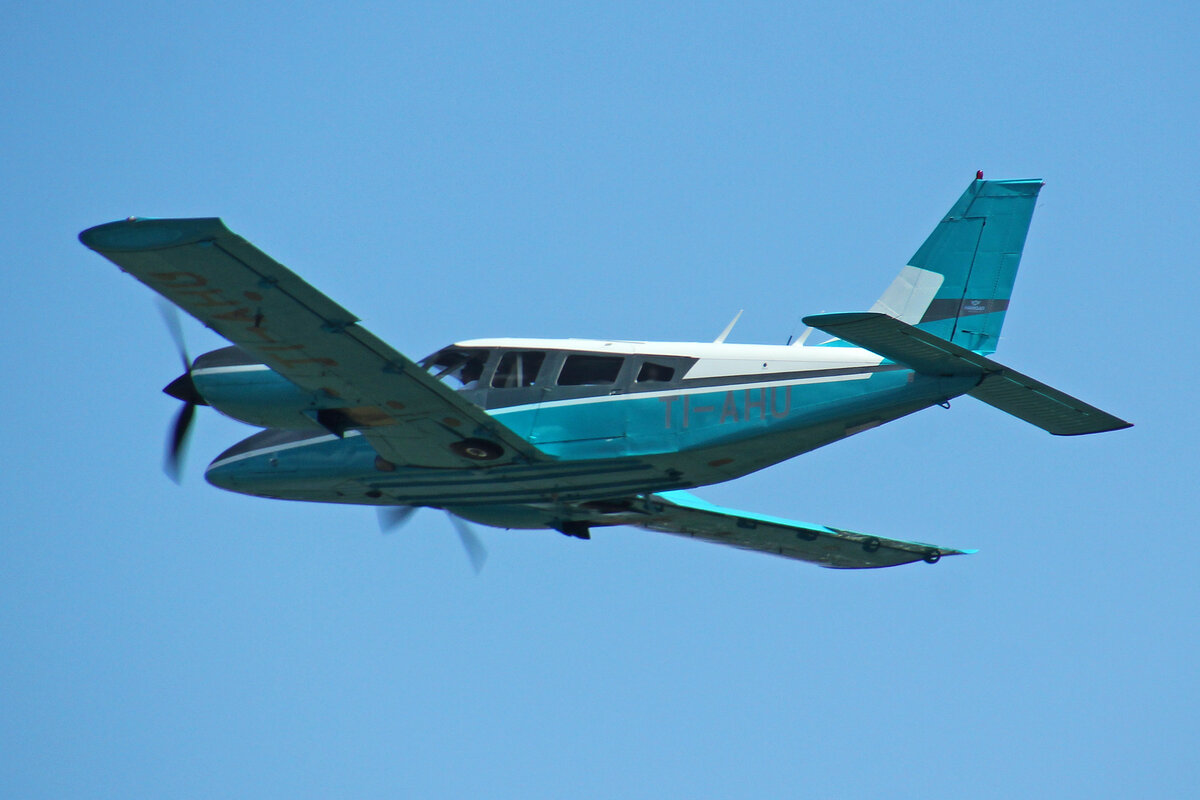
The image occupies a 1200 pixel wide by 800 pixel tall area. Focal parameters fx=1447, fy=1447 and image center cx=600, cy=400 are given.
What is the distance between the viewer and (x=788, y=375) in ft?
65.3

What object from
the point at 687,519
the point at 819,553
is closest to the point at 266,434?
the point at 687,519

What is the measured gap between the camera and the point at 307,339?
62.1 feet

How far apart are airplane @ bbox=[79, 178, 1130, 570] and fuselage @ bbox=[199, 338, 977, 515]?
0.09ft

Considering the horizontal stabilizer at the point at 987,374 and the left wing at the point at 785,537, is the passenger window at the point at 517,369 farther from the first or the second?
the horizontal stabilizer at the point at 987,374

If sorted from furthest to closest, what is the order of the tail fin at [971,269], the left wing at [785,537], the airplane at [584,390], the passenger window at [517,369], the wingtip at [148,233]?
the left wing at [785,537]
the passenger window at [517,369]
the tail fin at [971,269]
the airplane at [584,390]
the wingtip at [148,233]

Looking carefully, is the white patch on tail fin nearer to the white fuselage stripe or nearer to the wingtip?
the white fuselage stripe

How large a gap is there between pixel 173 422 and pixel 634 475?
760 cm

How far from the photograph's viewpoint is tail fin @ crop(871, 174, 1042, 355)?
66.4ft

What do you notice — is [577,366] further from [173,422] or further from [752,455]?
[173,422]

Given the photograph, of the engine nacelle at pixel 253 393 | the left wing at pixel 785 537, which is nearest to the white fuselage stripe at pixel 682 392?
the engine nacelle at pixel 253 393

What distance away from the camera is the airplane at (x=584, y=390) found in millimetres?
18531

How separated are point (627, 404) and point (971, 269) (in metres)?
5.23

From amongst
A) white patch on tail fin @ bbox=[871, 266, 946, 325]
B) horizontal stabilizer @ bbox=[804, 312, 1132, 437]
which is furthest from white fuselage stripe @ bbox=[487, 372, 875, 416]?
white patch on tail fin @ bbox=[871, 266, 946, 325]

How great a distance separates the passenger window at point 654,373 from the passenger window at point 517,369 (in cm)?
147
